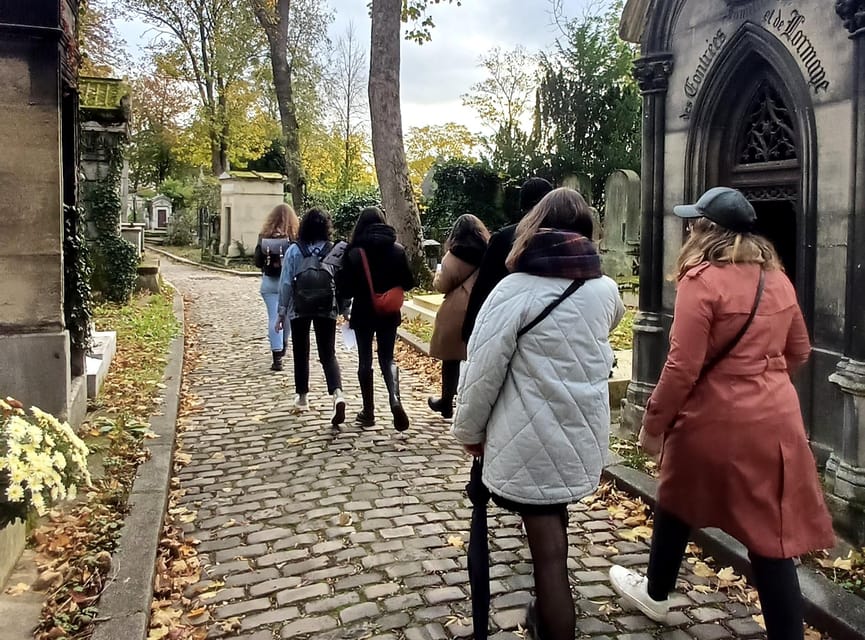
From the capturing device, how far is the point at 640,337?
6488 millimetres

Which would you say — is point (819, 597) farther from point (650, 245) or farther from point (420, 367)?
point (420, 367)

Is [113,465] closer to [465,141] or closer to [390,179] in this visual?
[390,179]

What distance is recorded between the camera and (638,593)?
372 centimetres

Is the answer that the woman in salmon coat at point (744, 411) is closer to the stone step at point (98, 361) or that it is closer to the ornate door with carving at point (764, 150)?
the ornate door with carving at point (764, 150)

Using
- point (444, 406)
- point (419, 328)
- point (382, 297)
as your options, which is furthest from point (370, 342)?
point (419, 328)

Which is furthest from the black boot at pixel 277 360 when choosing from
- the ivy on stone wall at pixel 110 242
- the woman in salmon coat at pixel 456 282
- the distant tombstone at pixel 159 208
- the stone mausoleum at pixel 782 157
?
the distant tombstone at pixel 159 208

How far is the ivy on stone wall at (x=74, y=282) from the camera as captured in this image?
678cm

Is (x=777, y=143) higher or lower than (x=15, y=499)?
higher

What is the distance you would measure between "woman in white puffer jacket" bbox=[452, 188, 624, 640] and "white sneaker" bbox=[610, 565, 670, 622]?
2.58 ft

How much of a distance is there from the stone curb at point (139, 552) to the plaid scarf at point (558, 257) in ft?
7.35

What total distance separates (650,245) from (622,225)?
10.1m

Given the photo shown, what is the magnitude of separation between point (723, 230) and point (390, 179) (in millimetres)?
12710

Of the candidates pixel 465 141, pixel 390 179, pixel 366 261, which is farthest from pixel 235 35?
pixel 366 261

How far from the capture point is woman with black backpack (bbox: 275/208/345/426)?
701cm
